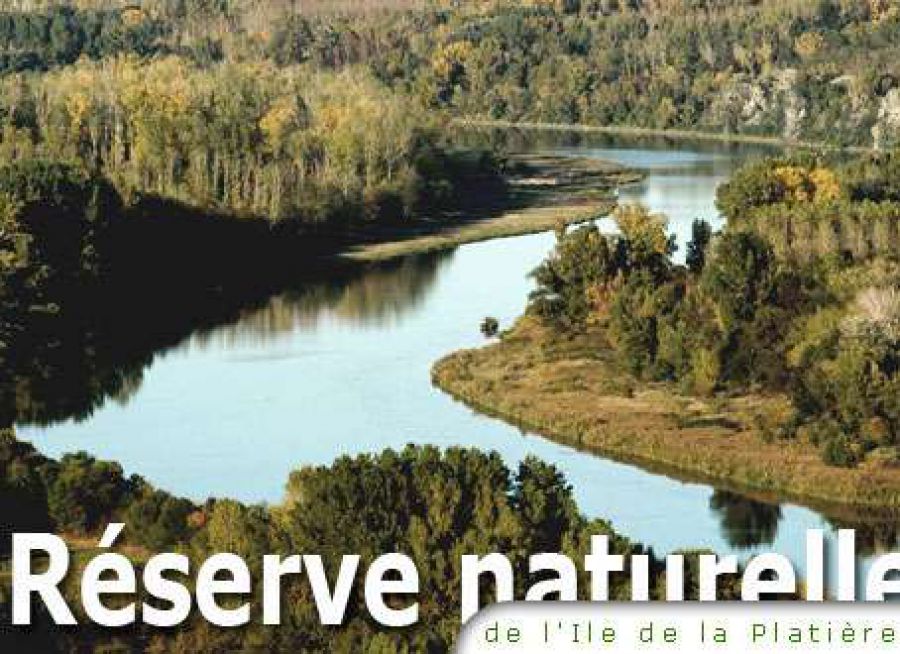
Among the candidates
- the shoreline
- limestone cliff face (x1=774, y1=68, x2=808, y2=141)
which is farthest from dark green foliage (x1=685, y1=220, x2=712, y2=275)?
limestone cliff face (x1=774, y1=68, x2=808, y2=141)

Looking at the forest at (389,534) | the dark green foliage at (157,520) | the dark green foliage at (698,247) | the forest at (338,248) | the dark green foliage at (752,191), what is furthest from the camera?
the dark green foliage at (752,191)

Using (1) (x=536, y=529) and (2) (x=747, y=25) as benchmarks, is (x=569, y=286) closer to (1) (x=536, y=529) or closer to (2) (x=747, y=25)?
(1) (x=536, y=529)

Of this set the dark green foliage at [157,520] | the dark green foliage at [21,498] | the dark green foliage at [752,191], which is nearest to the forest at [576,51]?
the dark green foliage at [752,191]

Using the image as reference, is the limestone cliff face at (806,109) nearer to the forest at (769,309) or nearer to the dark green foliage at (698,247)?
the dark green foliage at (698,247)

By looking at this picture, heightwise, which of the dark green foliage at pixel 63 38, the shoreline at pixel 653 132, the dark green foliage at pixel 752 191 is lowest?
the shoreline at pixel 653 132

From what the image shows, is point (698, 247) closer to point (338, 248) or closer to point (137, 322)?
point (137, 322)
